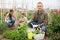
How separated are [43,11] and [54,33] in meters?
0.97

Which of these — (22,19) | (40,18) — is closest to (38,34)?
(40,18)

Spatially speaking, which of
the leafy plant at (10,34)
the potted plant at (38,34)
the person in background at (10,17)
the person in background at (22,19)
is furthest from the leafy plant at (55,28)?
the person in background at (10,17)

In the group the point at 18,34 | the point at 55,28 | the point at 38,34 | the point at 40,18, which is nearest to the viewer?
the point at 55,28

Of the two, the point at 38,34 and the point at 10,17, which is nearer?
the point at 38,34

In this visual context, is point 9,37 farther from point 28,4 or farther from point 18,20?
point 28,4

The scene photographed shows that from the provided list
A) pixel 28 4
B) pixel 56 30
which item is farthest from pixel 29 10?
pixel 56 30

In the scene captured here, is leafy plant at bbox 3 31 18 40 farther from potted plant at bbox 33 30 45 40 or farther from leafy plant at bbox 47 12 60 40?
leafy plant at bbox 47 12 60 40

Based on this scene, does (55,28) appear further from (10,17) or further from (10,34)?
(10,17)

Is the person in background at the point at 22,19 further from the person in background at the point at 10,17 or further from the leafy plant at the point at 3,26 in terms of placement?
the leafy plant at the point at 3,26

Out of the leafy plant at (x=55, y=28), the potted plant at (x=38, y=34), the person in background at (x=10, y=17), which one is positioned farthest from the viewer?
the person in background at (x=10, y=17)

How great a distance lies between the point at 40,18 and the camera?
5074 mm

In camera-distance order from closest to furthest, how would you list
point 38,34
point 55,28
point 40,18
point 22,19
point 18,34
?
point 55,28, point 18,34, point 38,34, point 40,18, point 22,19

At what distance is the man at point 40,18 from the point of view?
5.01 meters

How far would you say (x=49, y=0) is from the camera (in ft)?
17.5
